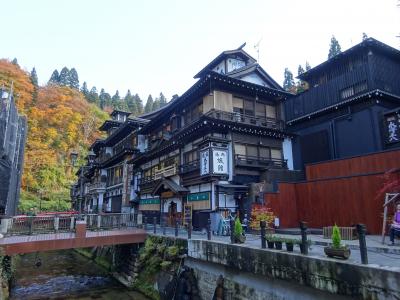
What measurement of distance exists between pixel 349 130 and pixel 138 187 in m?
24.0

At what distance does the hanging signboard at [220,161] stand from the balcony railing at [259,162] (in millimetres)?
1073

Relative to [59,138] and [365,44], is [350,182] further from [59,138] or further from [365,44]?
[59,138]

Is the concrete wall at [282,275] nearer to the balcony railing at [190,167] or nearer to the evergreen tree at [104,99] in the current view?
the balcony railing at [190,167]

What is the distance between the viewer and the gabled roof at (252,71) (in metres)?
24.9

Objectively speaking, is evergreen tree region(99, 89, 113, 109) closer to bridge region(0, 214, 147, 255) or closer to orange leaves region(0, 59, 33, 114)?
orange leaves region(0, 59, 33, 114)

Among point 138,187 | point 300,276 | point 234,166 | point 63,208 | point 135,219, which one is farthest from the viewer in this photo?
point 63,208

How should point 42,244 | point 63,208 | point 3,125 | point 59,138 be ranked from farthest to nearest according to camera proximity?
point 59,138 → point 63,208 → point 3,125 → point 42,244

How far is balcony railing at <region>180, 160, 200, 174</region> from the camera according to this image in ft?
74.1

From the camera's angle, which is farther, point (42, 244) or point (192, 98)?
point (192, 98)

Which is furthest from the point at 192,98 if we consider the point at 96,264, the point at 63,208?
the point at 63,208

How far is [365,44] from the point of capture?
21.9 meters

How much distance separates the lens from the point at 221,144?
70.2ft

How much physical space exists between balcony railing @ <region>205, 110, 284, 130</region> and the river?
44.3ft

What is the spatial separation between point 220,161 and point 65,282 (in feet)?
45.0
